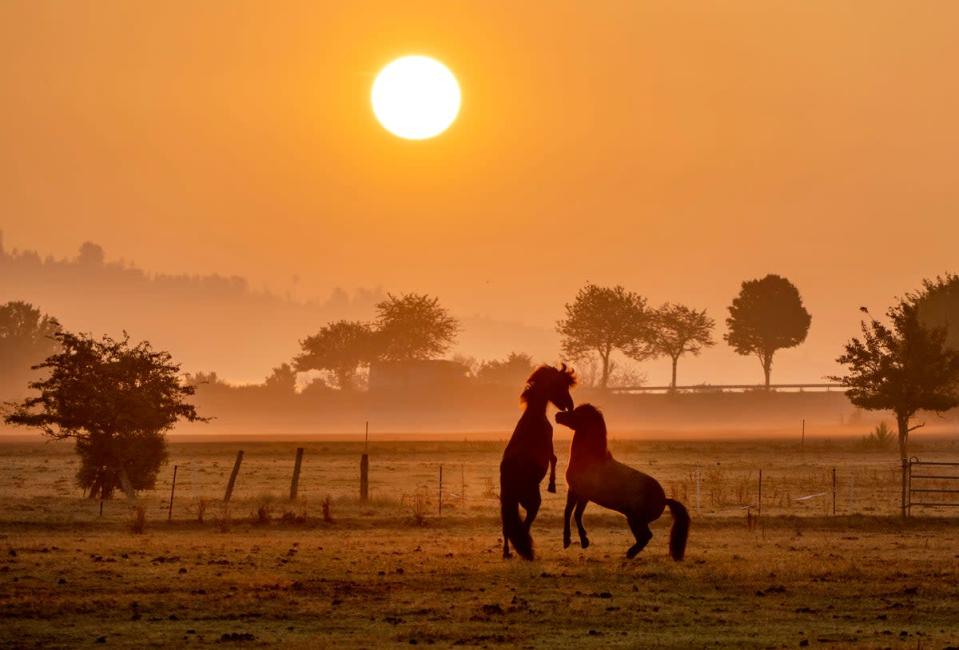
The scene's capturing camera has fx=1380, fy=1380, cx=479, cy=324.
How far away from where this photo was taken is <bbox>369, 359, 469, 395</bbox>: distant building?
532 ft

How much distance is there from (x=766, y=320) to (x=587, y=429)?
135920 millimetres

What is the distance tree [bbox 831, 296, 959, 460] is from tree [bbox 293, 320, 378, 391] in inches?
4324

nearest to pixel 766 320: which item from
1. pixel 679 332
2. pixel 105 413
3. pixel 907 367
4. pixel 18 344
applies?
pixel 679 332

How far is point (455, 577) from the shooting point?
2345cm

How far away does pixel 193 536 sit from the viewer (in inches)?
1232

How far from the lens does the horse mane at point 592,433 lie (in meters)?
24.6

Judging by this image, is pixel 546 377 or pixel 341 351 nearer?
pixel 546 377

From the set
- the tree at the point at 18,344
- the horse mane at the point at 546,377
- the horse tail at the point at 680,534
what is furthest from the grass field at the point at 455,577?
the tree at the point at 18,344

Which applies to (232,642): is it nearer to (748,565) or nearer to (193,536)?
(748,565)

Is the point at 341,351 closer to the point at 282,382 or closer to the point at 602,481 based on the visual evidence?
the point at 282,382

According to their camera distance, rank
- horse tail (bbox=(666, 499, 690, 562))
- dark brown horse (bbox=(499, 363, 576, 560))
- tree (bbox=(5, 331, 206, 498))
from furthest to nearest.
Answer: tree (bbox=(5, 331, 206, 498))
horse tail (bbox=(666, 499, 690, 562))
dark brown horse (bbox=(499, 363, 576, 560))

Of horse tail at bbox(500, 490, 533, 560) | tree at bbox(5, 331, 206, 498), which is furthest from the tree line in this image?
horse tail at bbox(500, 490, 533, 560)

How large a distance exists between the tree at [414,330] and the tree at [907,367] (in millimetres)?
104968

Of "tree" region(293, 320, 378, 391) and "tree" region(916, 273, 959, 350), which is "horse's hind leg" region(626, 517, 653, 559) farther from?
"tree" region(293, 320, 378, 391)
